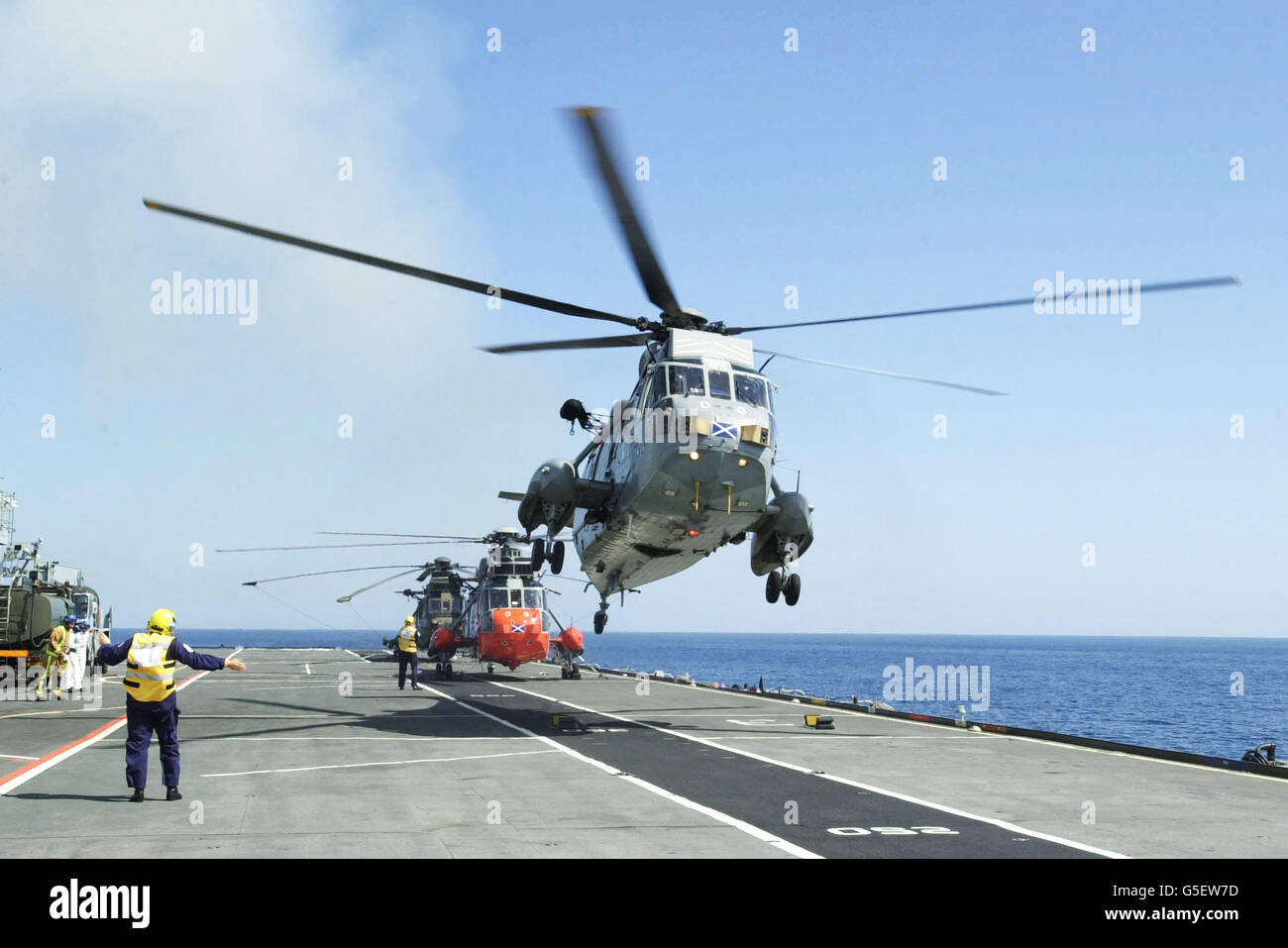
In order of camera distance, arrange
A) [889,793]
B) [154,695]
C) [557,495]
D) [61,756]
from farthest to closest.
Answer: [557,495] → [61,756] → [889,793] → [154,695]

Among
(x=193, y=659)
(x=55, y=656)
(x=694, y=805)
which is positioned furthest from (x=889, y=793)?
(x=55, y=656)

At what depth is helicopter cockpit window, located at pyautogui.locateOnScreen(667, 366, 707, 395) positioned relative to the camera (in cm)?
1806

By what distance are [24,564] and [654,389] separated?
95.1 ft

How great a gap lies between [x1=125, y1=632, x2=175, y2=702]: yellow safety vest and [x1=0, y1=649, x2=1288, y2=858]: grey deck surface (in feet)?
3.83

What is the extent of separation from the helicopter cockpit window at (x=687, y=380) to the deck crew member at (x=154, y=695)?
896 centimetres

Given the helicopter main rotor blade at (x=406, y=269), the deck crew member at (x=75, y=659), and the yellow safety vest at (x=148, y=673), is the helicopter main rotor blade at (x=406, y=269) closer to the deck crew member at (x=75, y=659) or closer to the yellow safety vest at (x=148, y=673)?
the yellow safety vest at (x=148, y=673)

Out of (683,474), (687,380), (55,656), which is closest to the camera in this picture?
(683,474)

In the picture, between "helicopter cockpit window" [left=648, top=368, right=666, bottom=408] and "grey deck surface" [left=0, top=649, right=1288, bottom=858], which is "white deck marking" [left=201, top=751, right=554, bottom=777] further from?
"helicopter cockpit window" [left=648, top=368, right=666, bottom=408]

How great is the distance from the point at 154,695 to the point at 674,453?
899cm

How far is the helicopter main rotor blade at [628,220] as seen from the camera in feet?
43.1

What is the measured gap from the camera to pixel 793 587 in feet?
69.6

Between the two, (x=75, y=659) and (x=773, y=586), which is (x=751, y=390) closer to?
(x=773, y=586)
